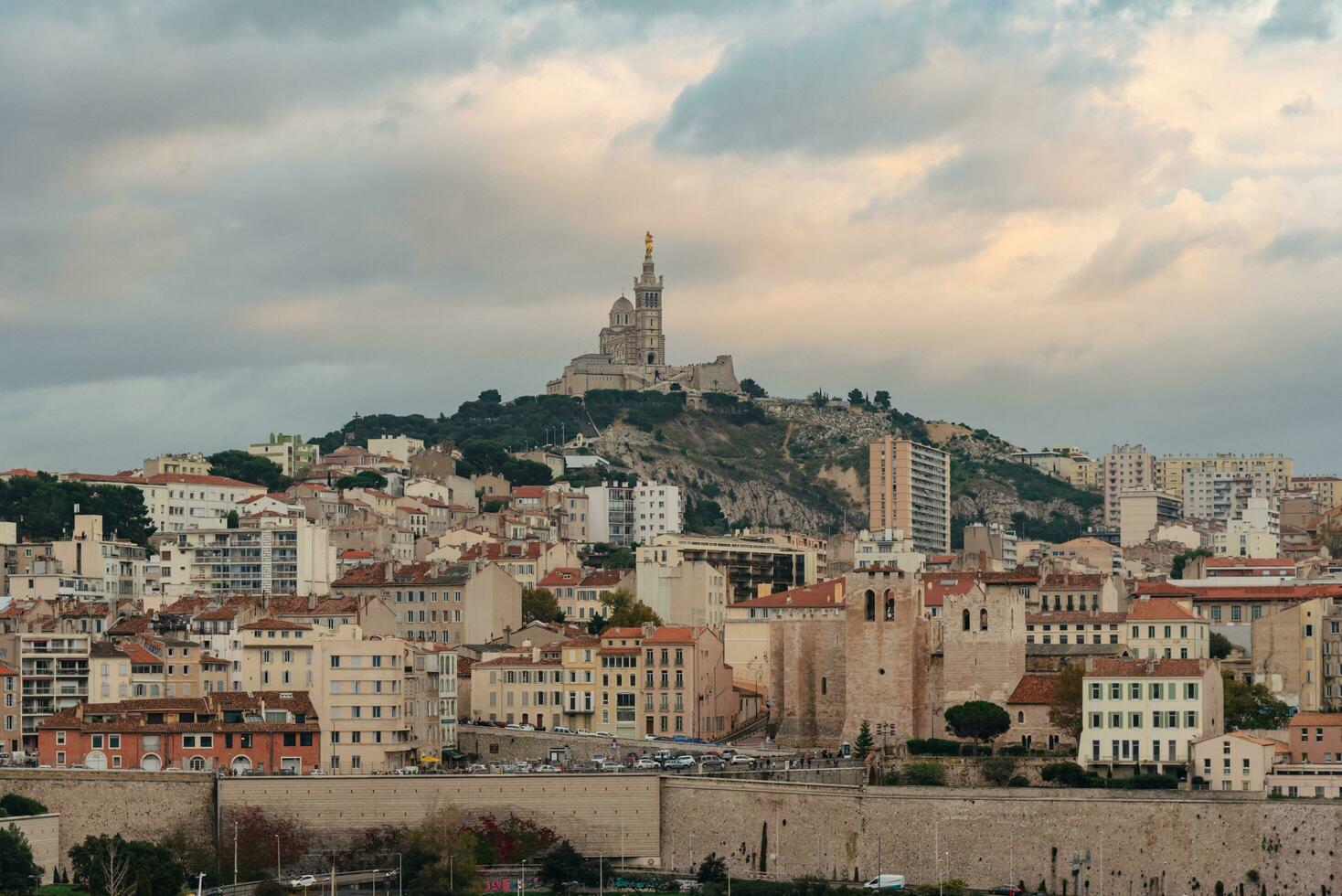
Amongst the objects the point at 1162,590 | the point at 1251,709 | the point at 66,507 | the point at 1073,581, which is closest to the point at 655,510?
the point at 66,507

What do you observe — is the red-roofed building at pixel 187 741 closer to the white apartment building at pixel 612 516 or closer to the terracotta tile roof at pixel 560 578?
the terracotta tile roof at pixel 560 578

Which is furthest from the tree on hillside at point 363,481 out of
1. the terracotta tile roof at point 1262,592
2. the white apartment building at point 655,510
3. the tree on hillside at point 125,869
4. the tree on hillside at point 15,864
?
the tree on hillside at point 15,864

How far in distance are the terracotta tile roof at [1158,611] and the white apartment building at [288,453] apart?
9177 centimetres

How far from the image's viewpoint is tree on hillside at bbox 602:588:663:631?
114812 millimetres

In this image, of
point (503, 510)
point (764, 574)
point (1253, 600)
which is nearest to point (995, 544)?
point (764, 574)

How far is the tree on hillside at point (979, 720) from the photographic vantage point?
9075 cm

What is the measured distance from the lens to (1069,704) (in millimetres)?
90500

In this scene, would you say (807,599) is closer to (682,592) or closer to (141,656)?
(682,592)

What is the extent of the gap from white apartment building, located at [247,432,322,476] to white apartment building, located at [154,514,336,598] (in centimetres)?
4729

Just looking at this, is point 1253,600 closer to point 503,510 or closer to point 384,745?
point 384,745

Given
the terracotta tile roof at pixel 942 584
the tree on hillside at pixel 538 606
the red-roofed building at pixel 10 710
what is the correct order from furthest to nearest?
the tree on hillside at pixel 538 606
the terracotta tile roof at pixel 942 584
the red-roofed building at pixel 10 710

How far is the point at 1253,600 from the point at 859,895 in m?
36.6

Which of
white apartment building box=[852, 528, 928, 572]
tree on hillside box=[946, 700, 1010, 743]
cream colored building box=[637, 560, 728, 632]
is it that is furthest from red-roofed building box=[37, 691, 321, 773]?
white apartment building box=[852, 528, 928, 572]

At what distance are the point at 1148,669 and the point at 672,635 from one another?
21963 millimetres
